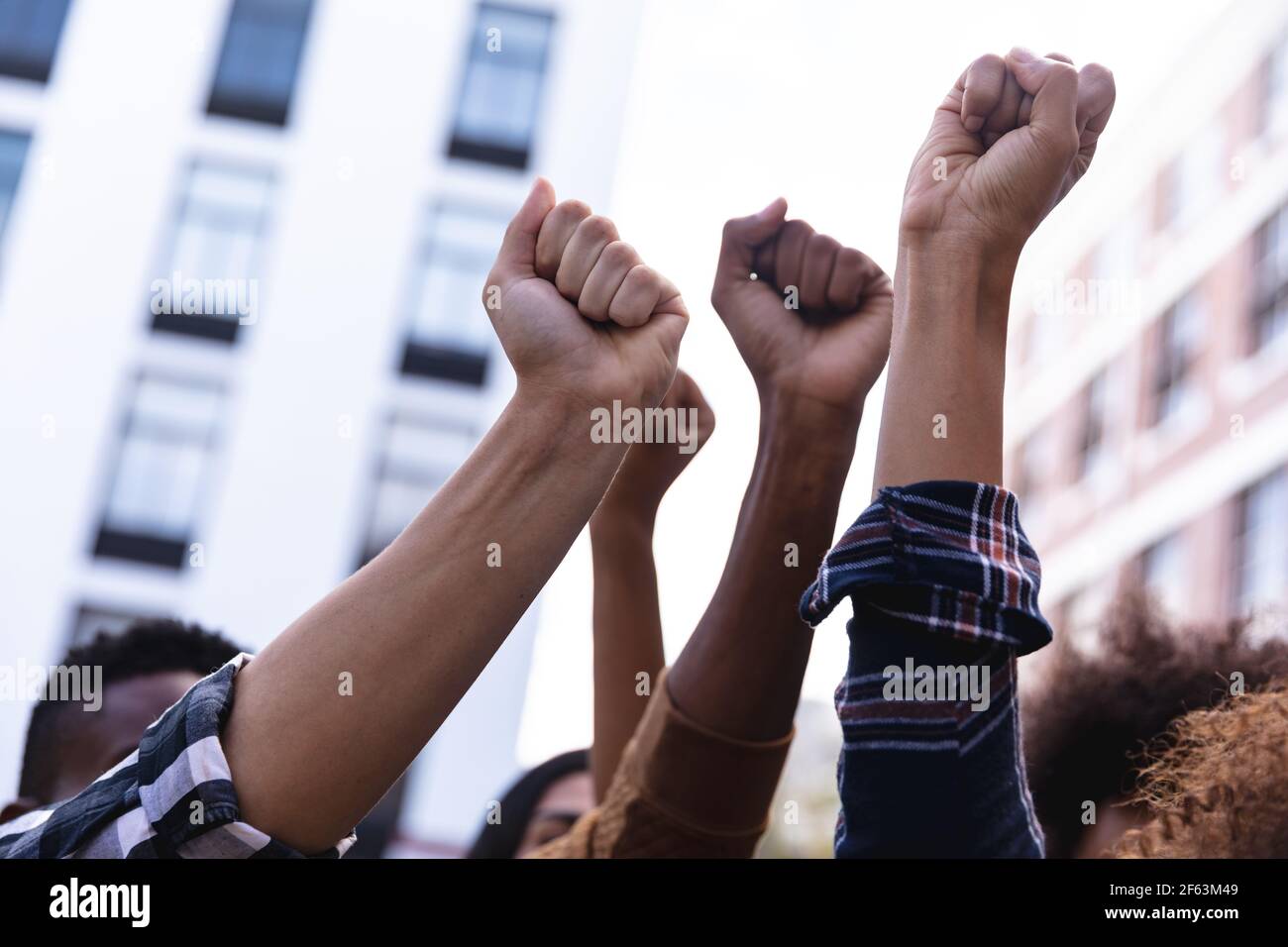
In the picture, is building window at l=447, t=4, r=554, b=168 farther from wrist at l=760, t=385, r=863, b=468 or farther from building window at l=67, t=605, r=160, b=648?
wrist at l=760, t=385, r=863, b=468

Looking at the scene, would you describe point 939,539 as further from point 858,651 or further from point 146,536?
point 146,536

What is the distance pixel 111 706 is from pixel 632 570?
83cm

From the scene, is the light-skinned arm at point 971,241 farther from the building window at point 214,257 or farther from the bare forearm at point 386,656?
the building window at point 214,257

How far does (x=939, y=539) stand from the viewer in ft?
2.64

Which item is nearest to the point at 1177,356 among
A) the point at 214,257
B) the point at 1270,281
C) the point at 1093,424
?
the point at 1270,281

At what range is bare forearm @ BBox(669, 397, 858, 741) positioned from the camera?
1165 millimetres

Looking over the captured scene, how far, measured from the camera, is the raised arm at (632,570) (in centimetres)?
139

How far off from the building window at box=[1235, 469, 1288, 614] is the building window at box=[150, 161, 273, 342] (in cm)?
1001

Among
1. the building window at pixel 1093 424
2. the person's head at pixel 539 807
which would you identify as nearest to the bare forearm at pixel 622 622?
the person's head at pixel 539 807

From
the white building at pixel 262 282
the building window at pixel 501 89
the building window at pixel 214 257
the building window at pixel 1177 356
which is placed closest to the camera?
the white building at pixel 262 282

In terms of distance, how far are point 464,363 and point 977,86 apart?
1137 centimetres

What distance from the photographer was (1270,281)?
45.2ft

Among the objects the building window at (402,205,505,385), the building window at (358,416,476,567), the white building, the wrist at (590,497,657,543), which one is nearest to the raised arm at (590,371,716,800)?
the wrist at (590,497,657,543)

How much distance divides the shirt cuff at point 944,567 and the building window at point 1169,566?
1443 centimetres
